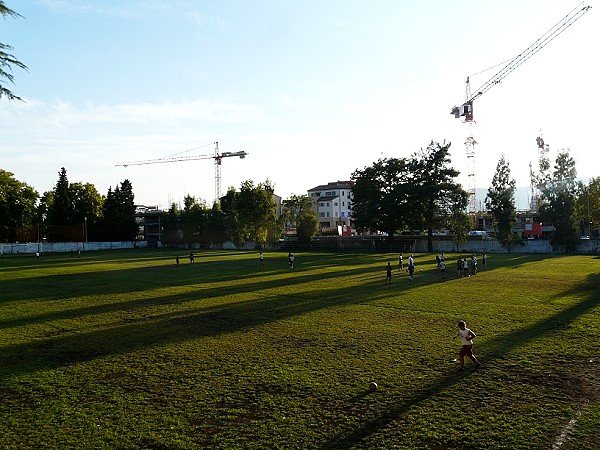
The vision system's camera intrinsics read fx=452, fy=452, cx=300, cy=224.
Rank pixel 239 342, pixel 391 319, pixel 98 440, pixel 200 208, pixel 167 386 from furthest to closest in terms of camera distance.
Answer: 1. pixel 200 208
2. pixel 391 319
3. pixel 239 342
4. pixel 167 386
5. pixel 98 440

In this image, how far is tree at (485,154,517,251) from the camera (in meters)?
68.6

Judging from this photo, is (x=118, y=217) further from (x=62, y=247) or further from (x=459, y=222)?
(x=459, y=222)

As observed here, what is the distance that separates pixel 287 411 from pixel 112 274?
1480 inches

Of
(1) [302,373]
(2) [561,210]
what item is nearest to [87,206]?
(2) [561,210]

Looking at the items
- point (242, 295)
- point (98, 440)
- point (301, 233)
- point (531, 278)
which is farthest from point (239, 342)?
point (301, 233)

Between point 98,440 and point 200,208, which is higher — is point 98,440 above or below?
below

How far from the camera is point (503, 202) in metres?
70.1

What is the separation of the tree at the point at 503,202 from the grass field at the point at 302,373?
45017 mm

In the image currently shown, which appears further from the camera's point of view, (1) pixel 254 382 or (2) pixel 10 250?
(2) pixel 10 250

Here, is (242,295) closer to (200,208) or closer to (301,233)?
(301,233)

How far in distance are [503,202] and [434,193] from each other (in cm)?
1084

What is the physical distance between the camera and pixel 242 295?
1125 inches

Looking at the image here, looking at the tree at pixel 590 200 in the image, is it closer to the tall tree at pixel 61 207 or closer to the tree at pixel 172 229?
the tree at pixel 172 229

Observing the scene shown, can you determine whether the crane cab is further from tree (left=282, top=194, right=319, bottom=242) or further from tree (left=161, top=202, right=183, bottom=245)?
tree (left=161, top=202, right=183, bottom=245)
